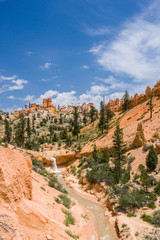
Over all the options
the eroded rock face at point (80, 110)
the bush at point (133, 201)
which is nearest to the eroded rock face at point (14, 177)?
the bush at point (133, 201)

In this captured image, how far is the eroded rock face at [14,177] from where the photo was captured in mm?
7754

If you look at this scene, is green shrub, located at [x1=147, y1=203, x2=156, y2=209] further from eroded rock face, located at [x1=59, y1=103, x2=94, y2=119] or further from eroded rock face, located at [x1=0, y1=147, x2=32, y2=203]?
eroded rock face, located at [x1=59, y1=103, x2=94, y2=119]

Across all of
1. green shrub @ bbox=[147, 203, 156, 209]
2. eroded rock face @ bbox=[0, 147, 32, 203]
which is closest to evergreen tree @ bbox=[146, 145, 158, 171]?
green shrub @ bbox=[147, 203, 156, 209]

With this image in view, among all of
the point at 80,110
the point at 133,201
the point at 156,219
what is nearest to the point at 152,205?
the point at 133,201

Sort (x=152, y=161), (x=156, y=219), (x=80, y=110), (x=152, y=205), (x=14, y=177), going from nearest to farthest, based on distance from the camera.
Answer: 1. (x=14, y=177)
2. (x=156, y=219)
3. (x=152, y=205)
4. (x=152, y=161)
5. (x=80, y=110)

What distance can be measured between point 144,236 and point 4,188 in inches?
445

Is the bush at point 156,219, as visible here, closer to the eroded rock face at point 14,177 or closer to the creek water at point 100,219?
the creek water at point 100,219

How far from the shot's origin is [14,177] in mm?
8930

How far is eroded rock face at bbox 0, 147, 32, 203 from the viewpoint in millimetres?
7754

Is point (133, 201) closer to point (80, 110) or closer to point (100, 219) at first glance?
point (100, 219)

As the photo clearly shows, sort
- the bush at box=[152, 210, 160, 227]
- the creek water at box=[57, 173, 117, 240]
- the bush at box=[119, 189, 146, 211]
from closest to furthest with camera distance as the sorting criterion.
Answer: the bush at box=[152, 210, 160, 227] → the creek water at box=[57, 173, 117, 240] → the bush at box=[119, 189, 146, 211]

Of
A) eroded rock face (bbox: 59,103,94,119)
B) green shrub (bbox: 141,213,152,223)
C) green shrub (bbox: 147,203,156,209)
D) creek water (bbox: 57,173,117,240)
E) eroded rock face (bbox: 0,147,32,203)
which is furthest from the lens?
eroded rock face (bbox: 59,103,94,119)

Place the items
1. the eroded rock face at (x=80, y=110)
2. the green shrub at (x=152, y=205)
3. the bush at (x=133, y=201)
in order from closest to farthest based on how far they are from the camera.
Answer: the green shrub at (x=152, y=205), the bush at (x=133, y=201), the eroded rock face at (x=80, y=110)

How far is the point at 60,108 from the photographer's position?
134750mm
